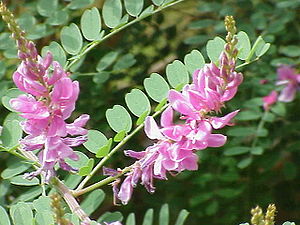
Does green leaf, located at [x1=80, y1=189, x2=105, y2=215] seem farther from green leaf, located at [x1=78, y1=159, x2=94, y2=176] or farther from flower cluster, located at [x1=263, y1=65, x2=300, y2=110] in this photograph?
flower cluster, located at [x1=263, y1=65, x2=300, y2=110]

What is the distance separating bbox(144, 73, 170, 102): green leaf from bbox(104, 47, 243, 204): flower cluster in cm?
20

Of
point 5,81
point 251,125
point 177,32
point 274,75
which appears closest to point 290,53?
point 274,75

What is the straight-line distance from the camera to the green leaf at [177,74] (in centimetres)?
125

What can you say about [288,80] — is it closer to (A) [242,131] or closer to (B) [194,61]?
(A) [242,131]

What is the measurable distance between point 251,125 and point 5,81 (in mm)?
751

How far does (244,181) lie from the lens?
7.41 ft

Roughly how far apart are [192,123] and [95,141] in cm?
27

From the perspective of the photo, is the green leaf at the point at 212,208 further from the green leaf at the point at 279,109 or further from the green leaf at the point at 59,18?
the green leaf at the point at 59,18

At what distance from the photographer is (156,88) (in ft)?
4.17

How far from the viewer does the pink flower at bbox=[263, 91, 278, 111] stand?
1.94 metres

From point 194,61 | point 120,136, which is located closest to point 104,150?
point 120,136

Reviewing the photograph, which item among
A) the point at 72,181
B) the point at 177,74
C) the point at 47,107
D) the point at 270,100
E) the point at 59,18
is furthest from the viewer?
the point at 270,100

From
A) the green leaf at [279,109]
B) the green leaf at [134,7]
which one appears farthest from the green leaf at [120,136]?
the green leaf at [279,109]

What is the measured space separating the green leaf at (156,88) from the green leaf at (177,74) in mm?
17
